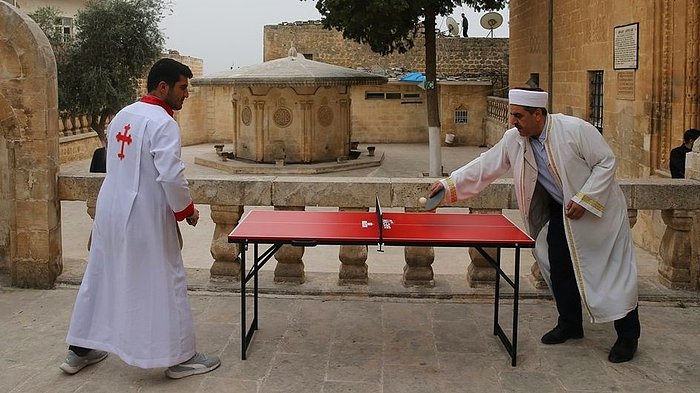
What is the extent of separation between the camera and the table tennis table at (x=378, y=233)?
13.1ft

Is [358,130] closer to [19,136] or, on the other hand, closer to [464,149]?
[464,149]

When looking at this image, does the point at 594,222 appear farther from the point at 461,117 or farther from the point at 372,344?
the point at 461,117

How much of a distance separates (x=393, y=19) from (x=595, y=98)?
6.97 meters

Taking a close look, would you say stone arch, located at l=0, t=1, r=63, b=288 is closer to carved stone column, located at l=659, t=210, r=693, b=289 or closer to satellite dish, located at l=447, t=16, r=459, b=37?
carved stone column, located at l=659, t=210, r=693, b=289

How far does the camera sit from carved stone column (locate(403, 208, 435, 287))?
557cm

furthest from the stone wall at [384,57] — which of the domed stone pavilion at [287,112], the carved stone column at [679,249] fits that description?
the carved stone column at [679,249]

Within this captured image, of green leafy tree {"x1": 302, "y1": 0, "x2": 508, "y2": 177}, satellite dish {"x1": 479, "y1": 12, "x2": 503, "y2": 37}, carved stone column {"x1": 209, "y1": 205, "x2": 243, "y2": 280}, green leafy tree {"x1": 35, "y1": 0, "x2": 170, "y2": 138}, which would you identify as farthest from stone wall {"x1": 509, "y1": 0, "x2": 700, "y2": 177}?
satellite dish {"x1": 479, "y1": 12, "x2": 503, "y2": 37}

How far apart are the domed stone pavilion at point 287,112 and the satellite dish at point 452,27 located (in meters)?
17.5

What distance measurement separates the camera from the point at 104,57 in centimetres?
2053

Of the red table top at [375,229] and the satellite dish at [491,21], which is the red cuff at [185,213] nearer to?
the red table top at [375,229]

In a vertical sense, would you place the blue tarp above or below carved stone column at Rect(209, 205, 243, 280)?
above

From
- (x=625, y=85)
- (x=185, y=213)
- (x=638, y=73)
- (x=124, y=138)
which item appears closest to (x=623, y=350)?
(x=185, y=213)

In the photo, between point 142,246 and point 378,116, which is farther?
point 378,116

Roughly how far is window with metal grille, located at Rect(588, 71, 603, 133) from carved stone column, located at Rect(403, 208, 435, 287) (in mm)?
8771
